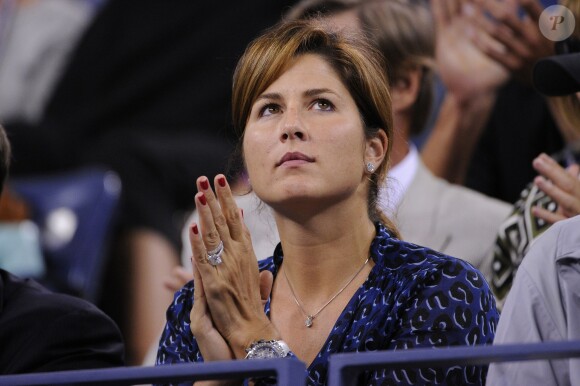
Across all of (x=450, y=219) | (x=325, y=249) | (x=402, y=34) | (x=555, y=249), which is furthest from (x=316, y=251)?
(x=402, y=34)

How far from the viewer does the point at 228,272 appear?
5.25ft

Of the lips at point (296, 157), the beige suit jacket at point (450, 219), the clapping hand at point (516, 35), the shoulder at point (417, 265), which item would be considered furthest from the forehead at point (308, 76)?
the clapping hand at point (516, 35)

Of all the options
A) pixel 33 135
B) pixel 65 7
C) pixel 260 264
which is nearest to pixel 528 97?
pixel 260 264

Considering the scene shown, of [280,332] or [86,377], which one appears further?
[280,332]

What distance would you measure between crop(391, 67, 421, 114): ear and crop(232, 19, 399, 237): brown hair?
0.51 m

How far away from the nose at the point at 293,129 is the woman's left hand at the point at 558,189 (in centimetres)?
46

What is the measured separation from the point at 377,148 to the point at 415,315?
29cm

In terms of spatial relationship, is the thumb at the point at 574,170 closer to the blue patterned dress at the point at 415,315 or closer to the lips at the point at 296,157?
the blue patterned dress at the point at 415,315

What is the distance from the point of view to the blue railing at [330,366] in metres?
1.17

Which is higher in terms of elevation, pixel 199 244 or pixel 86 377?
pixel 199 244

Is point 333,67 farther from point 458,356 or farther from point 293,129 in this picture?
A: point 458,356

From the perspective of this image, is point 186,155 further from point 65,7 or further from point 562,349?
point 562,349

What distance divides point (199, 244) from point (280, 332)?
0.61ft

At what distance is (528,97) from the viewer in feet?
8.66
